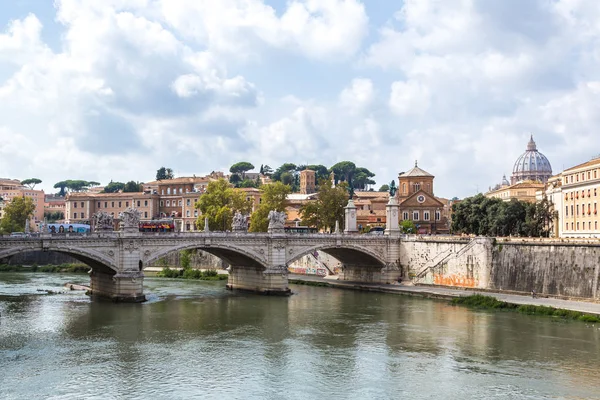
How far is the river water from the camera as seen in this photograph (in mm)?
21141

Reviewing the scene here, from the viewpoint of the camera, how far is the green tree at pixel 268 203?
196 feet

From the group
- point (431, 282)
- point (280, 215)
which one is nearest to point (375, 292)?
point (431, 282)

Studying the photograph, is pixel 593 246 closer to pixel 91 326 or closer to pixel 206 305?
pixel 206 305

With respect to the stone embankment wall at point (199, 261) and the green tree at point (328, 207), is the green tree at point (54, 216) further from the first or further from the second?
the green tree at point (328, 207)

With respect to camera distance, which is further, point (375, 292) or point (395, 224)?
point (395, 224)

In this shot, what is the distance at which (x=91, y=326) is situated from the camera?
100ft

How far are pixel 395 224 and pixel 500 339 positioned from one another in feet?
73.9

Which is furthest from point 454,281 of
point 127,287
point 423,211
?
point 423,211

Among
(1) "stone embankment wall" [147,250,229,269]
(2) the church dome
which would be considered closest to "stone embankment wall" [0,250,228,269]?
(1) "stone embankment wall" [147,250,229,269]

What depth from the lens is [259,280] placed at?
146ft

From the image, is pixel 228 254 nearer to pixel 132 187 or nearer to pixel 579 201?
pixel 579 201

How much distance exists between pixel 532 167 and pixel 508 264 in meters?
92.9

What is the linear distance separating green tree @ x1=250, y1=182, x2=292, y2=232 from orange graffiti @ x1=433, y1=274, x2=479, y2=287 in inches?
713

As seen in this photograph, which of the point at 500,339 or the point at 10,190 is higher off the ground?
the point at 10,190
